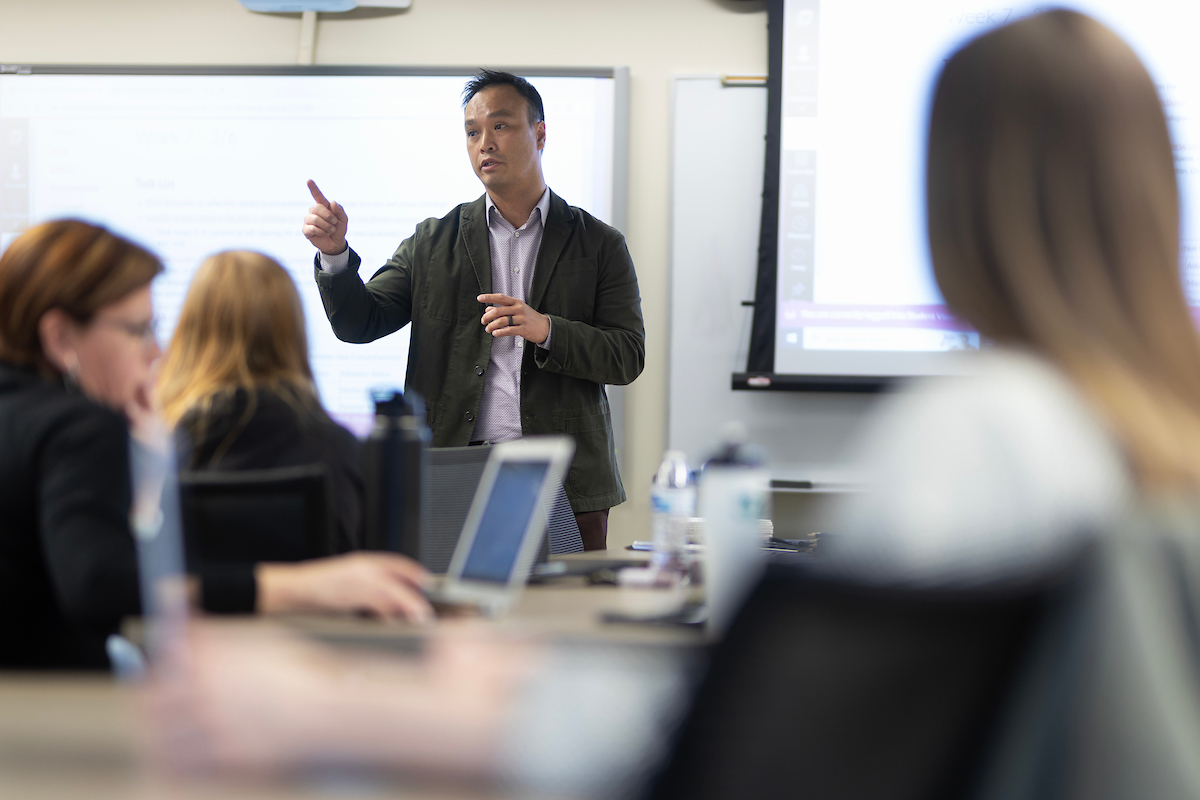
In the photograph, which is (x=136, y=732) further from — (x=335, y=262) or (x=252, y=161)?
(x=252, y=161)

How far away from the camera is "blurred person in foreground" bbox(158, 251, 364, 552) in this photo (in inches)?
56.6

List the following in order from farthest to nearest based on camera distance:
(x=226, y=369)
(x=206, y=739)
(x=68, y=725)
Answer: (x=226, y=369)
(x=68, y=725)
(x=206, y=739)

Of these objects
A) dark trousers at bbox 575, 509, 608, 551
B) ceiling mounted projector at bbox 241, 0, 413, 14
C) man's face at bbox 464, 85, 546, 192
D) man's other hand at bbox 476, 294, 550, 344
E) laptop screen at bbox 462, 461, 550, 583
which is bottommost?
dark trousers at bbox 575, 509, 608, 551

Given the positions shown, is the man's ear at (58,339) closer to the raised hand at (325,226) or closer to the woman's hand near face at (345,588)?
the woman's hand near face at (345,588)

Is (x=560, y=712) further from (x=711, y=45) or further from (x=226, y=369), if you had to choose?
(x=711, y=45)

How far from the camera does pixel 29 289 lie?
1291 mm

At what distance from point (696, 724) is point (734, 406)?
10.5 ft

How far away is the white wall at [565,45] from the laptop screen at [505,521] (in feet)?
8.31

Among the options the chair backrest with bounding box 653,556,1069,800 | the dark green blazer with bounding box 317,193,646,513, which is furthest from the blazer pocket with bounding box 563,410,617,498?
the chair backrest with bounding box 653,556,1069,800

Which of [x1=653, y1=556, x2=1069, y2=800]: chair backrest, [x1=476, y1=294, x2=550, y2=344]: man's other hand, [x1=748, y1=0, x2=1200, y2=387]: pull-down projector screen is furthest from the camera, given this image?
[x1=748, y1=0, x2=1200, y2=387]: pull-down projector screen

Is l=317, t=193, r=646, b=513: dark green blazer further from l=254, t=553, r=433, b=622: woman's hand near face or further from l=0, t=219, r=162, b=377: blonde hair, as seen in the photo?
l=254, t=553, r=433, b=622: woman's hand near face

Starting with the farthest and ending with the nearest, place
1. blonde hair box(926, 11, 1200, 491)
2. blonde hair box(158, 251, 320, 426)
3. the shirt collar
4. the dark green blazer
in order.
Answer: the shirt collar, the dark green blazer, blonde hair box(158, 251, 320, 426), blonde hair box(926, 11, 1200, 491)

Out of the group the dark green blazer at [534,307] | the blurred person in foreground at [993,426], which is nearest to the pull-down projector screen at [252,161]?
the dark green blazer at [534,307]

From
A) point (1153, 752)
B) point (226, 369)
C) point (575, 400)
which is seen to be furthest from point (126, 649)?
point (575, 400)
